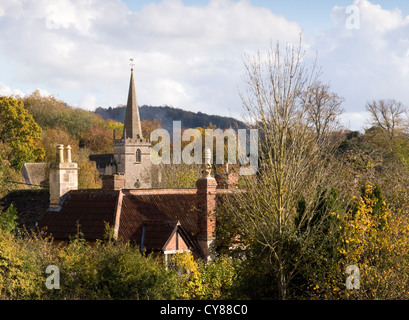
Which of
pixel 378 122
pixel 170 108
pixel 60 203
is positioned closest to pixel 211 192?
pixel 60 203

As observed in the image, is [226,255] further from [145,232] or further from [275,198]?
[275,198]

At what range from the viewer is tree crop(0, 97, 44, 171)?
184ft

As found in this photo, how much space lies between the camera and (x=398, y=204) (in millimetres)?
20094

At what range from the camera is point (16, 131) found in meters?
56.9

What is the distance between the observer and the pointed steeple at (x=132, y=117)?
68188mm

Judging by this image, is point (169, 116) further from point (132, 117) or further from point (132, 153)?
point (132, 117)

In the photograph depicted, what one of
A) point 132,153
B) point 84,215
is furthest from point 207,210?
point 132,153

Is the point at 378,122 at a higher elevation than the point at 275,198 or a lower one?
higher

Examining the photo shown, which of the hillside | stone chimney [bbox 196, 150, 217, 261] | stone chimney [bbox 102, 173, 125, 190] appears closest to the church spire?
stone chimney [bbox 102, 173, 125, 190]

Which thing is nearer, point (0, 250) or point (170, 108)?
point (0, 250)

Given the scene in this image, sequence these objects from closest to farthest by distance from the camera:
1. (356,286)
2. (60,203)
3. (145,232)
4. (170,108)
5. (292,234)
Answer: (356,286)
(292,234)
(145,232)
(60,203)
(170,108)

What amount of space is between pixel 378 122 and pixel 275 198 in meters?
42.3

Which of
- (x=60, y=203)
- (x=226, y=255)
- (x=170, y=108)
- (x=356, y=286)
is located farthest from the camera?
(x=170, y=108)

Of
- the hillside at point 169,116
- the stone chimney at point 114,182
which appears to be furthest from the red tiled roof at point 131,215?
the hillside at point 169,116
